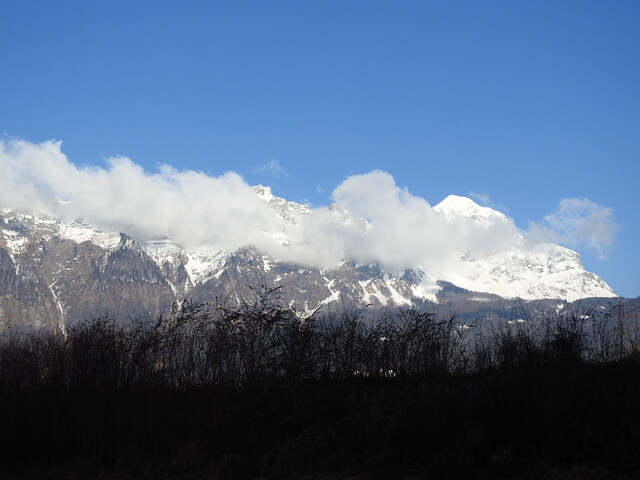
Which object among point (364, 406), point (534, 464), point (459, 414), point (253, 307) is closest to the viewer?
point (534, 464)

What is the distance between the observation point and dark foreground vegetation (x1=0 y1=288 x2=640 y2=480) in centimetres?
1521

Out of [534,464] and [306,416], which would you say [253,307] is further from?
[534,464]

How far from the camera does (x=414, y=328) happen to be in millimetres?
20984

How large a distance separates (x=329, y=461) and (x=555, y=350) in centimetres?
645

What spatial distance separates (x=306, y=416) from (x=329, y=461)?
179 cm

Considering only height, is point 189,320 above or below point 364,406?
above

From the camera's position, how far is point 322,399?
18.9m

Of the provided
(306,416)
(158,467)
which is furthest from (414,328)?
(158,467)

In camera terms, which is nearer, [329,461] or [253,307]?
[329,461]

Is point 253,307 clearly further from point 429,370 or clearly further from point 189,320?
point 429,370

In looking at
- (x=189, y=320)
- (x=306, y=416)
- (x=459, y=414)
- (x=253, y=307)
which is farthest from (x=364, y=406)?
(x=189, y=320)

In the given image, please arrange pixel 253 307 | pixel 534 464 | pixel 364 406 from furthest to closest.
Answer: pixel 253 307, pixel 364 406, pixel 534 464

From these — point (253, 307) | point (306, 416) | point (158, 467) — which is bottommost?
point (158, 467)

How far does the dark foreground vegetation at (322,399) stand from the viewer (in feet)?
49.9
